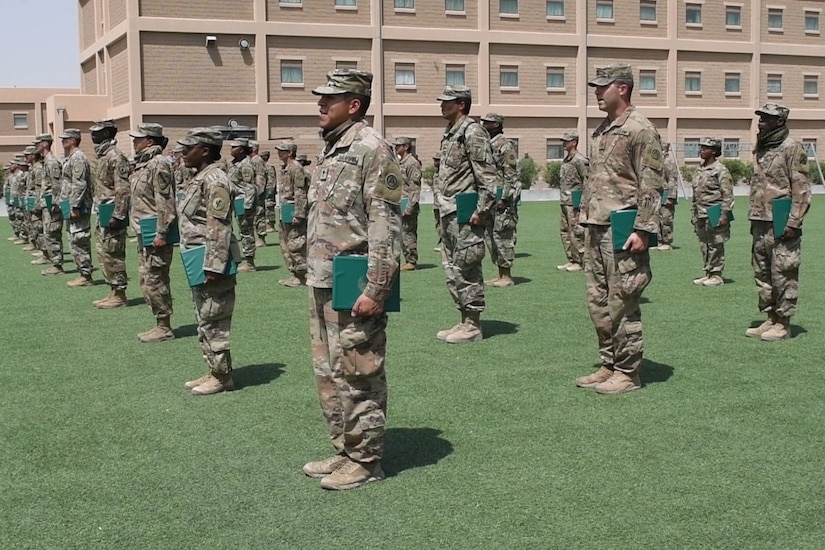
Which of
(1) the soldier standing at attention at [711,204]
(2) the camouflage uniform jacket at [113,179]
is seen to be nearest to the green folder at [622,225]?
(1) the soldier standing at attention at [711,204]

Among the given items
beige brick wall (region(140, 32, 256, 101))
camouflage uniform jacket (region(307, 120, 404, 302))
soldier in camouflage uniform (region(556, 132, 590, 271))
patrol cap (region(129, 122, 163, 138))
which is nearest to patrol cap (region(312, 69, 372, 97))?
camouflage uniform jacket (region(307, 120, 404, 302))

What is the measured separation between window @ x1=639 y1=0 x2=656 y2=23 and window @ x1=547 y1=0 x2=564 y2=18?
4.05 m

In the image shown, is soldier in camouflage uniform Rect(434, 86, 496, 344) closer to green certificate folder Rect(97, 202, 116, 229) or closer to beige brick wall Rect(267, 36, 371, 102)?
→ green certificate folder Rect(97, 202, 116, 229)

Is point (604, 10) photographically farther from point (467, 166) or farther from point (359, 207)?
point (359, 207)

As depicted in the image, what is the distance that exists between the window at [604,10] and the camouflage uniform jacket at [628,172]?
127ft

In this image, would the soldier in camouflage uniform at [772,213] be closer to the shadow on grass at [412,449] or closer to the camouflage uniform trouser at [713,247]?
the camouflage uniform trouser at [713,247]

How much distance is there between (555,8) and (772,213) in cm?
3604

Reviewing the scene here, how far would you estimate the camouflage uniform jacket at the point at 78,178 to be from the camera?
42.9 feet

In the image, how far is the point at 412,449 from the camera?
5707 mm

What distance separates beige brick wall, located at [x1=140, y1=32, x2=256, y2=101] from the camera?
36719 mm

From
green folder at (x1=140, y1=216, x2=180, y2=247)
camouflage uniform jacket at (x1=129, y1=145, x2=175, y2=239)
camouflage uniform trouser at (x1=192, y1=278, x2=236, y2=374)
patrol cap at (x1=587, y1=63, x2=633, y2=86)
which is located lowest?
camouflage uniform trouser at (x1=192, y1=278, x2=236, y2=374)

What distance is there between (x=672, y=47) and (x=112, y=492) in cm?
4380

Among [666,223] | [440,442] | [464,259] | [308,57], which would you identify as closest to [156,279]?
[464,259]

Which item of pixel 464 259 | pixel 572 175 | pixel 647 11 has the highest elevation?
pixel 647 11
